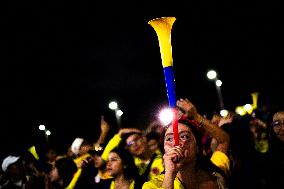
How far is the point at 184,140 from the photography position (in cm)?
324

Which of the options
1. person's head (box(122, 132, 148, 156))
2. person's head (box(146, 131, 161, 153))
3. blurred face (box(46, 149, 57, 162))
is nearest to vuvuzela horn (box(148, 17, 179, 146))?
person's head (box(122, 132, 148, 156))

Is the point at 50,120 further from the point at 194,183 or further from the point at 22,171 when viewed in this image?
the point at 194,183

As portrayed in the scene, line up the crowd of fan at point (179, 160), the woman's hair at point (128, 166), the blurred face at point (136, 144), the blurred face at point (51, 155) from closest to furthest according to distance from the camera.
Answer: the crowd of fan at point (179, 160), the woman's hair at point (128, 166), the blurred face at point (136, 144), the blurred face at point (51, 155)

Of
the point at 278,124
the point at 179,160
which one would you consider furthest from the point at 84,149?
the point at 179,160

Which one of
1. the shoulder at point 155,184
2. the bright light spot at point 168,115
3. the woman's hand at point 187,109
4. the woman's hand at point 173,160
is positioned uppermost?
the woman's hand at point 187,109

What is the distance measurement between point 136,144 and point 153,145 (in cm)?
48

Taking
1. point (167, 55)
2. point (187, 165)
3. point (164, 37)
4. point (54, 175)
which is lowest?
point (54, 175)

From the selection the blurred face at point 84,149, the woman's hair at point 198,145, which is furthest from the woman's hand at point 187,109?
the blurred face at point 84,149

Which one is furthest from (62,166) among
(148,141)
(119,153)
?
(119,153)

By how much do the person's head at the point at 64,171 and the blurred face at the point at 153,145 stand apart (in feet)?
5.69

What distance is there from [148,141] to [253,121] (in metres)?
3.41

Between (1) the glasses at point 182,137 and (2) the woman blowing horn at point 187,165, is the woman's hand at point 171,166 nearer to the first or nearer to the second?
(2) the woman blowing horn at point 187,165

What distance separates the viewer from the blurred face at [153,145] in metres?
6.75

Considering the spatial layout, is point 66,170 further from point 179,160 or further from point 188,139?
point 179,160
